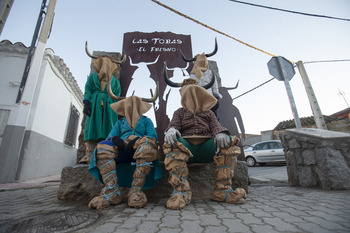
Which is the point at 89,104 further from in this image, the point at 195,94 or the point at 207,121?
the point at 207,121

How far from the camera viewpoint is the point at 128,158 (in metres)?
2.12

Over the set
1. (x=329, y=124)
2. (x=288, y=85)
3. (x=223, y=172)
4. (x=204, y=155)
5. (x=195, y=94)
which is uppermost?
(x=329, y=124)

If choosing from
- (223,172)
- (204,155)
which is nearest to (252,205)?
(223,172)

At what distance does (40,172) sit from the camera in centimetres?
553

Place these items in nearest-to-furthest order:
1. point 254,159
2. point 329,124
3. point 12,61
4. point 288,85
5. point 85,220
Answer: point 85,220, point 288,85, point 12,61, point 254,159, point 329,124

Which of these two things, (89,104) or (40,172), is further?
(40,172)

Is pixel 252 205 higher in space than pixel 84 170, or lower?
lower

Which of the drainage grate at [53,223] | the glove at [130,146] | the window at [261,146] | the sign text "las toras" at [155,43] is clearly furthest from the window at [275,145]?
the drainage grate at [53,223]

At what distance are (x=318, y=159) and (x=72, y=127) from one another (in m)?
9.34

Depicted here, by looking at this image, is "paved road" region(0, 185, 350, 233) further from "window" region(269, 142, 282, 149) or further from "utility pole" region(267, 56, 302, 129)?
"window" region(269, 142, 282, 149)

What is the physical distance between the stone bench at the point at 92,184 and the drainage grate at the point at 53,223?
652 mm

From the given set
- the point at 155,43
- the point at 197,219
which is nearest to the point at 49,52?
the point at 155,43

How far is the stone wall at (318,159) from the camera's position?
2.57 metres

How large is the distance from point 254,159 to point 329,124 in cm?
839
